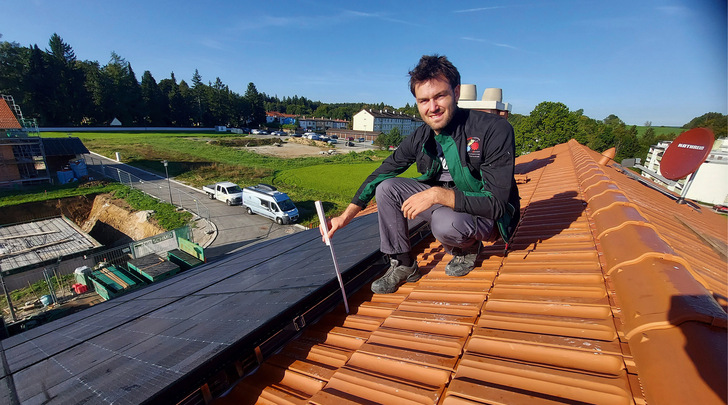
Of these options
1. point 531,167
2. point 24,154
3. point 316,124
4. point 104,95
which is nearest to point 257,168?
point 24,154

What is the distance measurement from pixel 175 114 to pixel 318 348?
10008 centimetres

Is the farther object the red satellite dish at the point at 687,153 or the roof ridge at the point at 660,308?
the red satellite dish at the point at 687,153

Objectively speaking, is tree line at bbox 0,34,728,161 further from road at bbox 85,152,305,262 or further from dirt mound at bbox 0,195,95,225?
dirt mound at bbox 0,195,95,225

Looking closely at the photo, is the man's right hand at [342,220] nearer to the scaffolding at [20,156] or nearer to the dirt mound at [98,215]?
the dirt mound at [98,215]

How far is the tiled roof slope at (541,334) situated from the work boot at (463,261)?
0.08m

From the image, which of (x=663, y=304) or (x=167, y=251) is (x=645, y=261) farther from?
(x=167, y=251)

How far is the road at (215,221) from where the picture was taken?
16906 mm

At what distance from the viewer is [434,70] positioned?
2.27m

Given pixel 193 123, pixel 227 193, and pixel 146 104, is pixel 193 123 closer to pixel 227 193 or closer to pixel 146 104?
pixel 146 104

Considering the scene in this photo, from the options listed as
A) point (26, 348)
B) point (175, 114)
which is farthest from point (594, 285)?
point (175, 114)

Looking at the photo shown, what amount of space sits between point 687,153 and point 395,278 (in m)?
A: 4.80

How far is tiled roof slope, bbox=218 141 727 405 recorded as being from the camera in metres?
1.03

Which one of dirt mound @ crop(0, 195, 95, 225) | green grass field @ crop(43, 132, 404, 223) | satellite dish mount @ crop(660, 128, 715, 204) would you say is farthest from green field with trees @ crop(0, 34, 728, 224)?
dirt mound @ crop(0, 195, 95, 225)

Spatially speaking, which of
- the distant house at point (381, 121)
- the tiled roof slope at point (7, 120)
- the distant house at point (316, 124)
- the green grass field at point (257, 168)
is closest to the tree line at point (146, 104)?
the distant house at point (316, 124)
